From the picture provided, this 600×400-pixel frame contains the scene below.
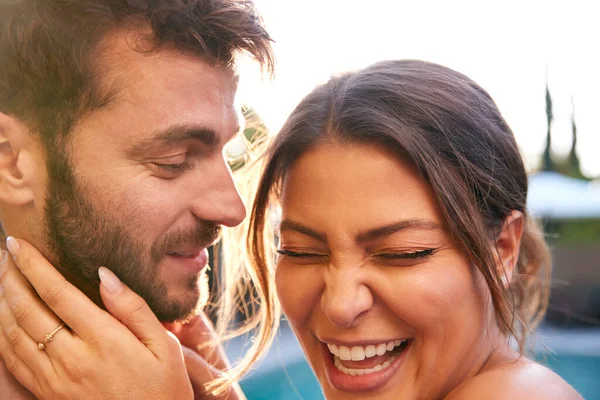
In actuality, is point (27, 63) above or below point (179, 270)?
above

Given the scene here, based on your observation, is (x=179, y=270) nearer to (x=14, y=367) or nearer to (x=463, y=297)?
(x=14, y=367)

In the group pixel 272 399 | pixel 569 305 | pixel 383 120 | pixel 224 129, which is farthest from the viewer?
pixel 569 305

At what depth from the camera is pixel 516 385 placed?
198 cm

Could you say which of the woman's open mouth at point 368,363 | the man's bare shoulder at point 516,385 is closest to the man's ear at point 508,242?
the man's bare shoulder at point 516,385

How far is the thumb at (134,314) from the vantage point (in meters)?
2.21

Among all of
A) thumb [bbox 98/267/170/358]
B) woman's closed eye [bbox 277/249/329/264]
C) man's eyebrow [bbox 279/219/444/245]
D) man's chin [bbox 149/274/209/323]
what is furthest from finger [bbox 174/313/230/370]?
man's eyebrow [bbox 279/219/444/245]

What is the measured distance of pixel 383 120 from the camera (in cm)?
209

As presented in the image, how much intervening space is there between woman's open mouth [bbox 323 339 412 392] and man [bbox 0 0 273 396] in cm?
61

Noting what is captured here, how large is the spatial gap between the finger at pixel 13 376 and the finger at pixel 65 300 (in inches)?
7.7

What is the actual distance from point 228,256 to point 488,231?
1293 mm

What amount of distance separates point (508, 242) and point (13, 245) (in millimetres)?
1602

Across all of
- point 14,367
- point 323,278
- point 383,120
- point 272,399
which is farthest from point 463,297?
point 272,399

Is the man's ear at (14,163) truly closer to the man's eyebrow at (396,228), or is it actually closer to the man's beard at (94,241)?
the man's beard at (94,241)

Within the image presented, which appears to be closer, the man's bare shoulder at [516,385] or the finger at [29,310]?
the man's bare shoulder at [516,385]
